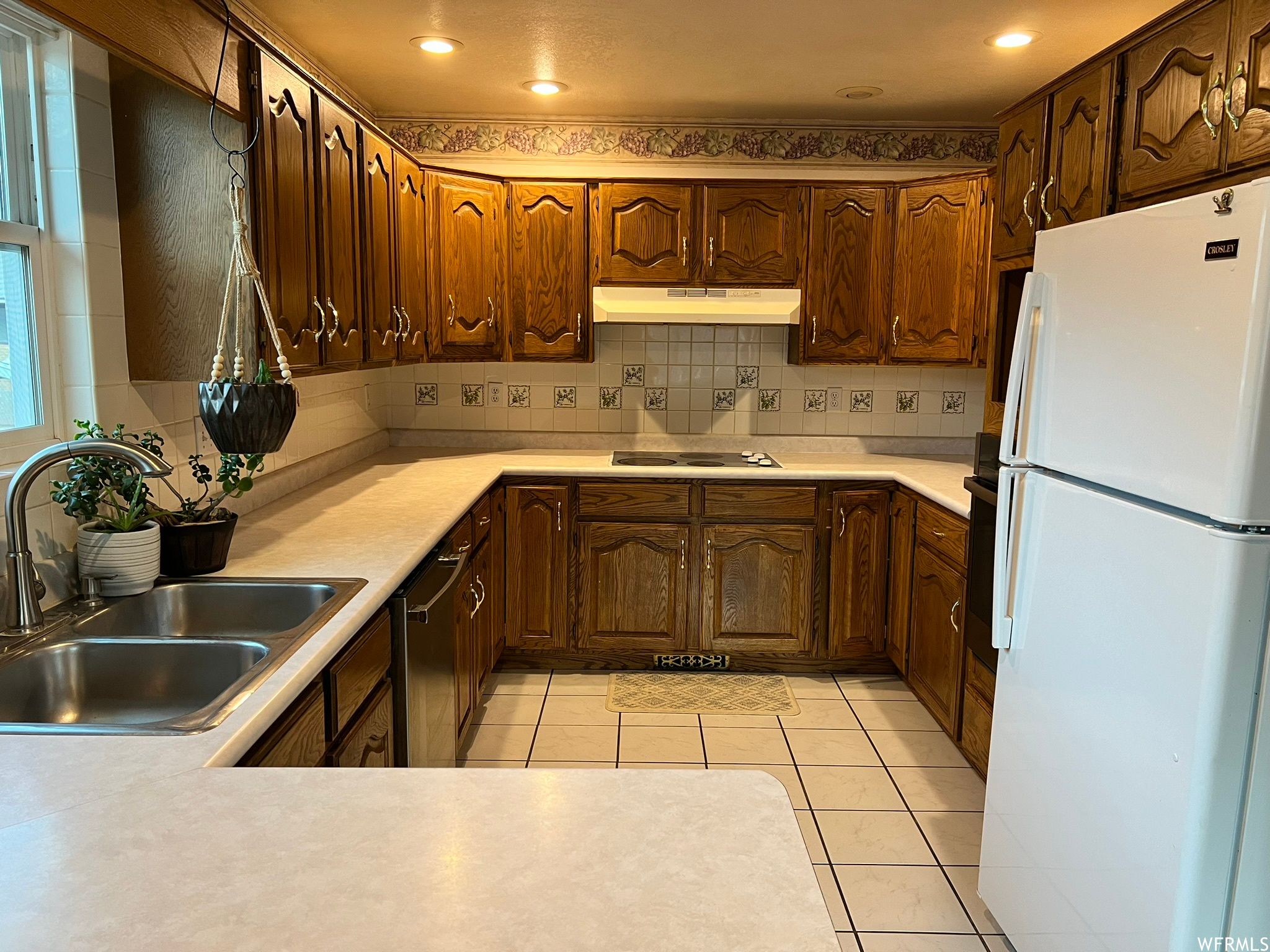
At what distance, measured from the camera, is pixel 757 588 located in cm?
399

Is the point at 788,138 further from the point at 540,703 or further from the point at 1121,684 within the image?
the point at 1121,684

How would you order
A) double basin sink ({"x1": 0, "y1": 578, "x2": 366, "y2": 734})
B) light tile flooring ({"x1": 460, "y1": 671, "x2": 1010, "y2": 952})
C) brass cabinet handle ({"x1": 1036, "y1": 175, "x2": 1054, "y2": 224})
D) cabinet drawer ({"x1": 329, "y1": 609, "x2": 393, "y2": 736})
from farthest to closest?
brass cabinet handle ({"x1": 1036, "y1": 175, "x2": 1054, "y2": 224}), light tile flooring ({"x1": 460, "y1": 671, "x2": 1010, "y2": 952}), cabinet drawer ({"x1": 329, "y1": 609, "x2": 393, "y2": 736}), double basin sink ({"x1": 0, "y1": 578, "x2": 366, "y2": 734})

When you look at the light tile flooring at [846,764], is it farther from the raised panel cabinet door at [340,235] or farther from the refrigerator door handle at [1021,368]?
the raised panel cabinet door at [340,235]

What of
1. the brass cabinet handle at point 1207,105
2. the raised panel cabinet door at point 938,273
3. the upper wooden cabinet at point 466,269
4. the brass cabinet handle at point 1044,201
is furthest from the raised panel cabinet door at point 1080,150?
the upper wooden cabinet at point 466,269

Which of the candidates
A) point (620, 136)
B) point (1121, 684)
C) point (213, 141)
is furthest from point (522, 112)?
point (1121, 684)

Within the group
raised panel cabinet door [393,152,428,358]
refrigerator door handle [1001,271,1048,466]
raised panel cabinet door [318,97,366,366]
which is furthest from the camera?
raised panel cabinet door [393,152,428,358]

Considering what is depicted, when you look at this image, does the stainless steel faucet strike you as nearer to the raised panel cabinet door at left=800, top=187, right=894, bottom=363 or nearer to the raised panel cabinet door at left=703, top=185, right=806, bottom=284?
the raised panel cabinet door at left=703, top=185, right=806, bottom=284

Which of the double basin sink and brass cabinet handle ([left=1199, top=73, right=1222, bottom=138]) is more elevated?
brass cabinet handle ([left=1199, top=73, right=1222, bottom=138])

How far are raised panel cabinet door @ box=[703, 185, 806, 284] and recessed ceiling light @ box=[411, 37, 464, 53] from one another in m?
1.26

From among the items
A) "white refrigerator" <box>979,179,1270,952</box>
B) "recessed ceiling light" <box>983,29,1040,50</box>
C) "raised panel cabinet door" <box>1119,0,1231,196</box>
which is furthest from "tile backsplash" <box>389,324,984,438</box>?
"white refrigerator" <box>979,179,1270,952</box>

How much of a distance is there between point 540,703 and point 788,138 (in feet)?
9.01

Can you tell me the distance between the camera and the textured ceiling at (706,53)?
111 inches

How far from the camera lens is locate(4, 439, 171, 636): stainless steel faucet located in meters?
1.69

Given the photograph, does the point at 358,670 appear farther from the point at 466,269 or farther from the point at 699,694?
the point at 466,269
